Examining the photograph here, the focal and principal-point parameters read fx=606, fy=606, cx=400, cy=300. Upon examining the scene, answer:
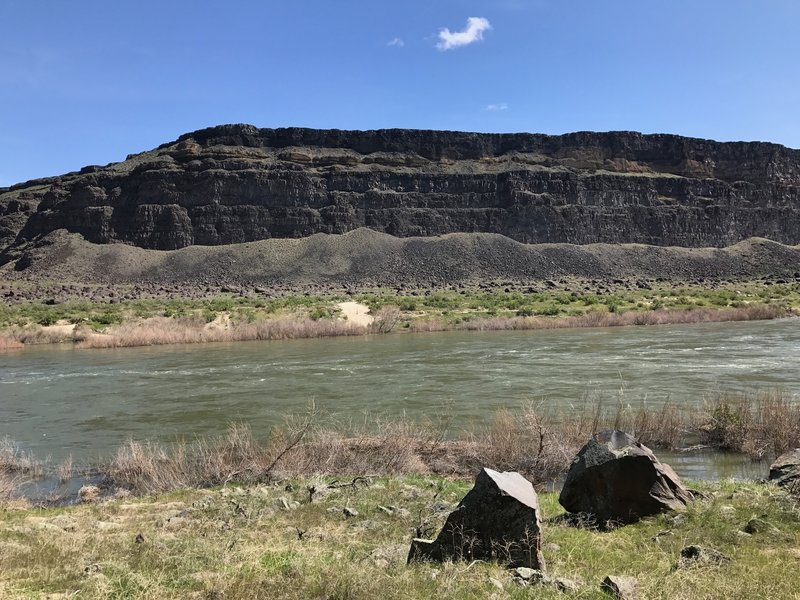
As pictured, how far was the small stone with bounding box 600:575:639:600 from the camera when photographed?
4.75m

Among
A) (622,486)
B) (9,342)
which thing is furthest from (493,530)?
(9,342)

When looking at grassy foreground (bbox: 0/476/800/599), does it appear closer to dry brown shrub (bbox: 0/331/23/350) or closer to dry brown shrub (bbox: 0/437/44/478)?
dry brown shrub (bbox: 0/437/44/478)

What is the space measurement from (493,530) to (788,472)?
5.19 m

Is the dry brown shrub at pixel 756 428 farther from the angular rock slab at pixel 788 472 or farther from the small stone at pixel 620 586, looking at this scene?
the small stone at pixel 620 586

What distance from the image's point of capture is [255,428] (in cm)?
1573

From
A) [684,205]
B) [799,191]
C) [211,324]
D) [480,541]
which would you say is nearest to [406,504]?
[480,541]

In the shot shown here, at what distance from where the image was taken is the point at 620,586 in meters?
4.82

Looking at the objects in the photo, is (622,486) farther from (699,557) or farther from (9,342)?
(9,342)

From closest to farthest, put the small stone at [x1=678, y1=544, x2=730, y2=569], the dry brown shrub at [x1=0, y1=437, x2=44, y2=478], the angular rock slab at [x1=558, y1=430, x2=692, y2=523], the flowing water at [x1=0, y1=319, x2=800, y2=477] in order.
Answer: the small stone at [x1=678, y1=544, x2=730, y2=569]
the angular rock slab at [x1=558, y1=430, x2=692, y2=523]
the dry brown shrub at [x1=0, y1=437, x2=44, y2=478]
the flowing water at [x1=0, y1=319, x2=800, y2=477]

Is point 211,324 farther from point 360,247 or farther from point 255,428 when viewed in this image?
point 360,247

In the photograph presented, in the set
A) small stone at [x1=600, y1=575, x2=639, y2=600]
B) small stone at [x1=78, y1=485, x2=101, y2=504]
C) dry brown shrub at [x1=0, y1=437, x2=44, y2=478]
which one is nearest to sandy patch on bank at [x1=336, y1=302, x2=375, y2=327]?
dry brown shrub at [x1=0, y1=437, x2=44, y2=478]

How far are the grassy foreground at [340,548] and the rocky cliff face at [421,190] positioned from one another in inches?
3702

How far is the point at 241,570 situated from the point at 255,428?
10.4 m

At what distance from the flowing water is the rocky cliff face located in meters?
69.0
